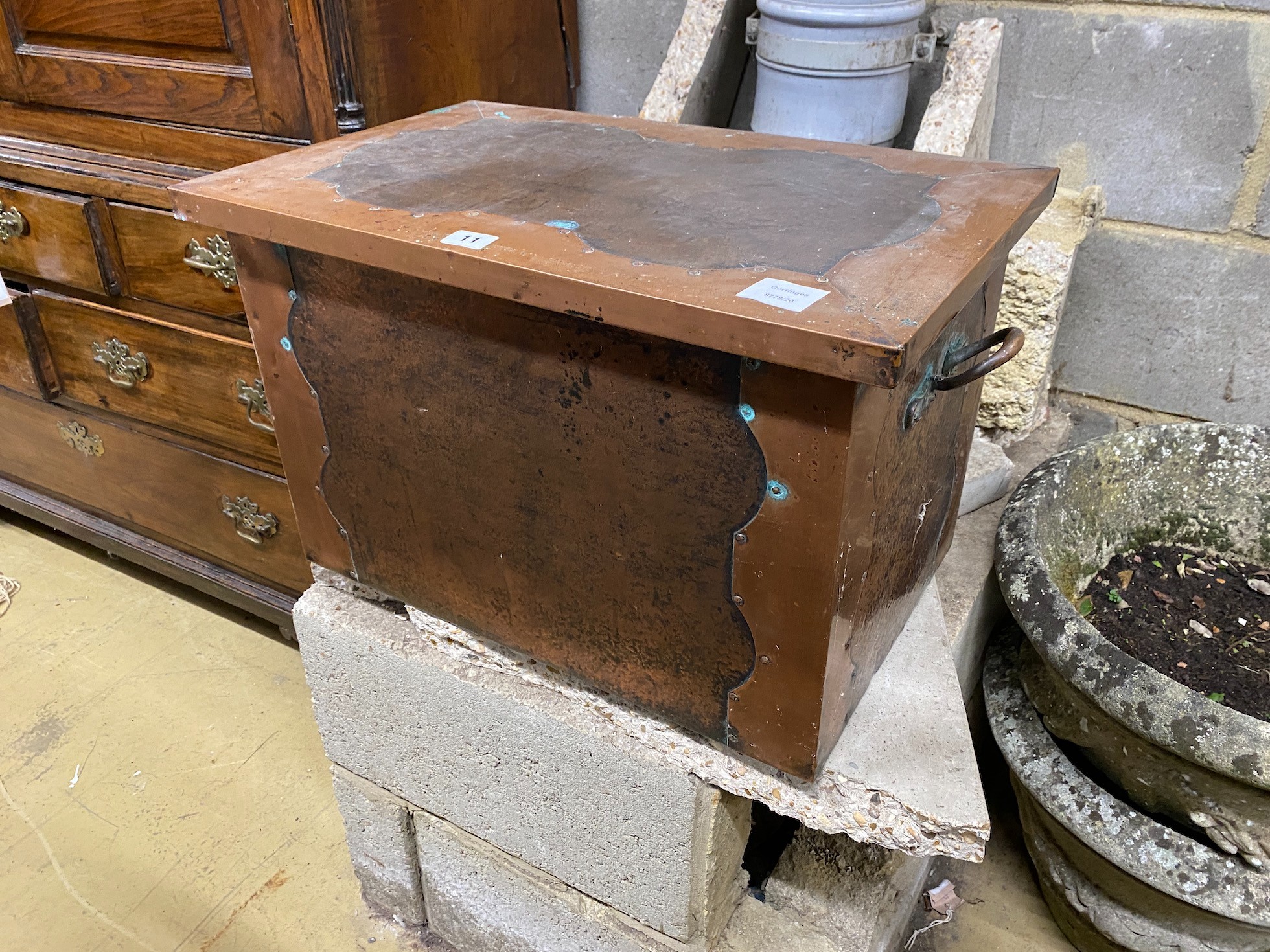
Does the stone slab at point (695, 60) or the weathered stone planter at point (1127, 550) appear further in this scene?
the stone slab at point (695, 60)

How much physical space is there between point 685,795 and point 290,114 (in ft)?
3.21

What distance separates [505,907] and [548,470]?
27.7 inches

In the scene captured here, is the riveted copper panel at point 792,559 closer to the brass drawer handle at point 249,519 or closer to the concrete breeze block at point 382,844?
the concrete breeze block at point 382,844

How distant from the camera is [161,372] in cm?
159

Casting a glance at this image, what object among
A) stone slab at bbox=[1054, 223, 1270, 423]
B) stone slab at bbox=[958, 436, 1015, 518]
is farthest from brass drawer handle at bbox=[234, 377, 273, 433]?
stone slab at bbox=[1054, 223, 1270, 423]

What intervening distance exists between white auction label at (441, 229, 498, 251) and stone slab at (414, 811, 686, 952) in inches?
31.3

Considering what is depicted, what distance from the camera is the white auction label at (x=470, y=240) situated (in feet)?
2.35

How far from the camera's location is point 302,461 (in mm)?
1023

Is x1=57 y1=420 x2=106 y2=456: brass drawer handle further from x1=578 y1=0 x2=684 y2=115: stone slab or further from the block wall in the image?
the block wall

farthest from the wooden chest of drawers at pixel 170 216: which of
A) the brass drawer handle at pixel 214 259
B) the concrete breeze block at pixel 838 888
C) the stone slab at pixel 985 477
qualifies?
the concrete breeze block at pixel 838 888

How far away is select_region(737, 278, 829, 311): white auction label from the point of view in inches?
24.5

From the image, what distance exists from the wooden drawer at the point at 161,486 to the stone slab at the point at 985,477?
3.66 ft

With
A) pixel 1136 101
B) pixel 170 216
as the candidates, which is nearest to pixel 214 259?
pixel 170 216

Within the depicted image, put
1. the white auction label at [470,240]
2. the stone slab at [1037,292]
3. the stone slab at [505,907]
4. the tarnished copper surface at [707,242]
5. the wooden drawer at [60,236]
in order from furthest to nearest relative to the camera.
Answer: the wooden drawer at [60,236], the stone slab at [1037,292], the stone slab at [505,907], the white auction label at [470,240], the tarnished copper surface at [707,242]
